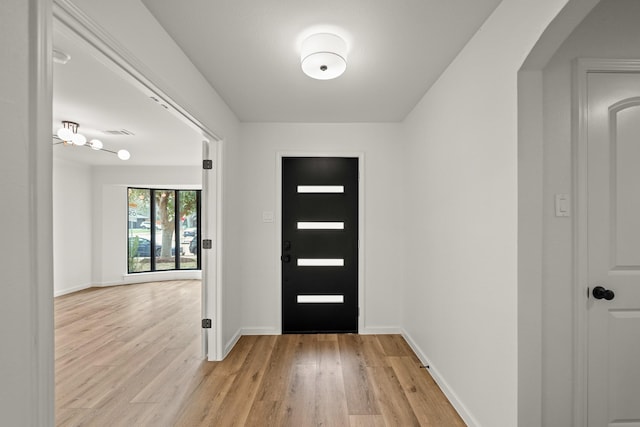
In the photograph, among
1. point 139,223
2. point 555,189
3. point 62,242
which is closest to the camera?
point 555,189

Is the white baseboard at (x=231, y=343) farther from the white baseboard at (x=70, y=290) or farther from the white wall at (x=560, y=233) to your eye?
the white baseboard at (x=70, y=290)

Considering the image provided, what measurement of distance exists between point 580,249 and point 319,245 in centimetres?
249

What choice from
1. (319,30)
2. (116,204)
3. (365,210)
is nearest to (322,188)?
(365,210)

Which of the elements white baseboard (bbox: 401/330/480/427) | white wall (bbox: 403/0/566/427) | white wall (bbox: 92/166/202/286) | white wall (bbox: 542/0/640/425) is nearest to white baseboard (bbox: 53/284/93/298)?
white wall (bbox: 92/166/202/286)

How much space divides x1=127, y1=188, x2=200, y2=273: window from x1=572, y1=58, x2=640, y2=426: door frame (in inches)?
286

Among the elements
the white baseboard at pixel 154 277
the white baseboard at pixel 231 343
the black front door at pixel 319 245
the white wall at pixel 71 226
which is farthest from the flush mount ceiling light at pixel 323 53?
the white baseboard at pixel 154 277

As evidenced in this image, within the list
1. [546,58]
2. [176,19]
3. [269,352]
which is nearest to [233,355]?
[269,352]

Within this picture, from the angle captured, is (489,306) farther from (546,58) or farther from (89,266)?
(89,266)

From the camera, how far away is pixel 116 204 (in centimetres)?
661

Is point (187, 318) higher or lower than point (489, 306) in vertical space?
lower

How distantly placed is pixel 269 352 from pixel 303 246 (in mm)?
1199

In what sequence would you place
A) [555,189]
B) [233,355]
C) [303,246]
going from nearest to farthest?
[555,189] → [233,355] → [303,246]

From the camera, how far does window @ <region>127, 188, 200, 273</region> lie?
6980mm

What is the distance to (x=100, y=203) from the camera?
645 centimetres
